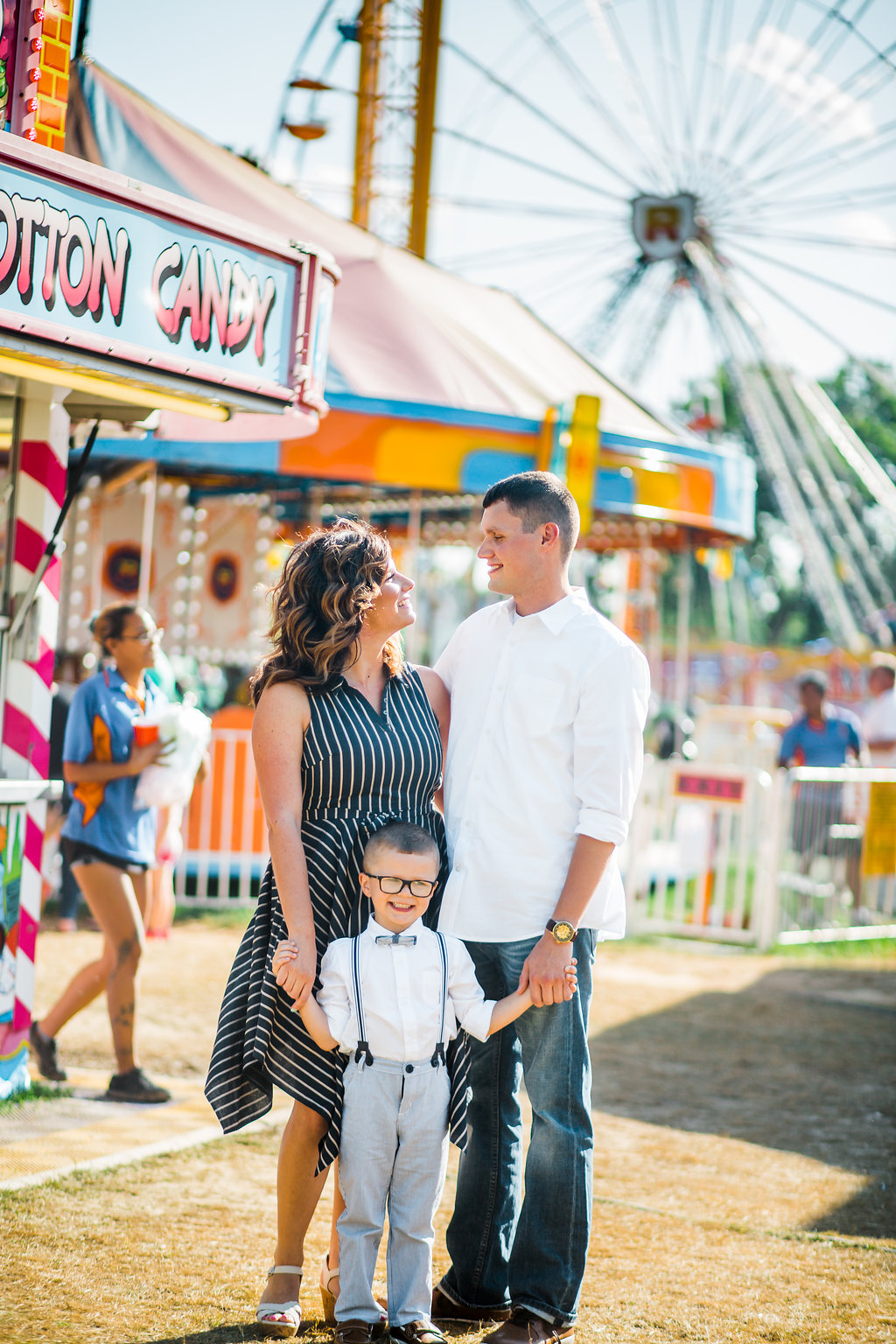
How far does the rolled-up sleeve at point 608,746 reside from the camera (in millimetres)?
3078

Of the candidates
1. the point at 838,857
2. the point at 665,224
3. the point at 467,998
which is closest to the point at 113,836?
the point at 467,998

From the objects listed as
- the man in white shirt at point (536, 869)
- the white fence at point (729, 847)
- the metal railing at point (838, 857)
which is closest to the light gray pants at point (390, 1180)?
the man in white shirt at point (536, 869)

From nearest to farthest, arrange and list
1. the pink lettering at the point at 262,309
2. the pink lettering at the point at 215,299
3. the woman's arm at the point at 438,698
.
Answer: the woman's arm at the point at 438,698 → the pink lettering at the point at 215,299 → the pink lettering at the point at 262,309

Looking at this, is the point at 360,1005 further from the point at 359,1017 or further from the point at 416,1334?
the point at 416,1334

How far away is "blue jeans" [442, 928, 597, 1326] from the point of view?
310 centimetres

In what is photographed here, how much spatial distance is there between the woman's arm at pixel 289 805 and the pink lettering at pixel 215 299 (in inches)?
59.2

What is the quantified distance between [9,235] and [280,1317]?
2.74 metres

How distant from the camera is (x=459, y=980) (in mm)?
3029

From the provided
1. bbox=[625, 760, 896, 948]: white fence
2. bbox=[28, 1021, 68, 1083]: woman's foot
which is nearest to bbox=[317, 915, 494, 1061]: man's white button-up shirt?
bbox=[28, 1021, 68, 1083]: woman's foot

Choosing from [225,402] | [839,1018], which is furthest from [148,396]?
[839,1018]

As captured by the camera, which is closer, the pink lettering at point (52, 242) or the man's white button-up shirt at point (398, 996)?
the man's white button-up shirt at point (398, 996)

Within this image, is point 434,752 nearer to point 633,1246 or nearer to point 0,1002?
point 633,1246

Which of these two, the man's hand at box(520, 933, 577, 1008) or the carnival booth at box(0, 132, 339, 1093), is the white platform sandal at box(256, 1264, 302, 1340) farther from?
the carnival booth at box(0, 132, 339, 1093)

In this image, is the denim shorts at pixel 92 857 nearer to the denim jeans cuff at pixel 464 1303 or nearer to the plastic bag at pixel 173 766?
the plastic bag at pixel 173 766
